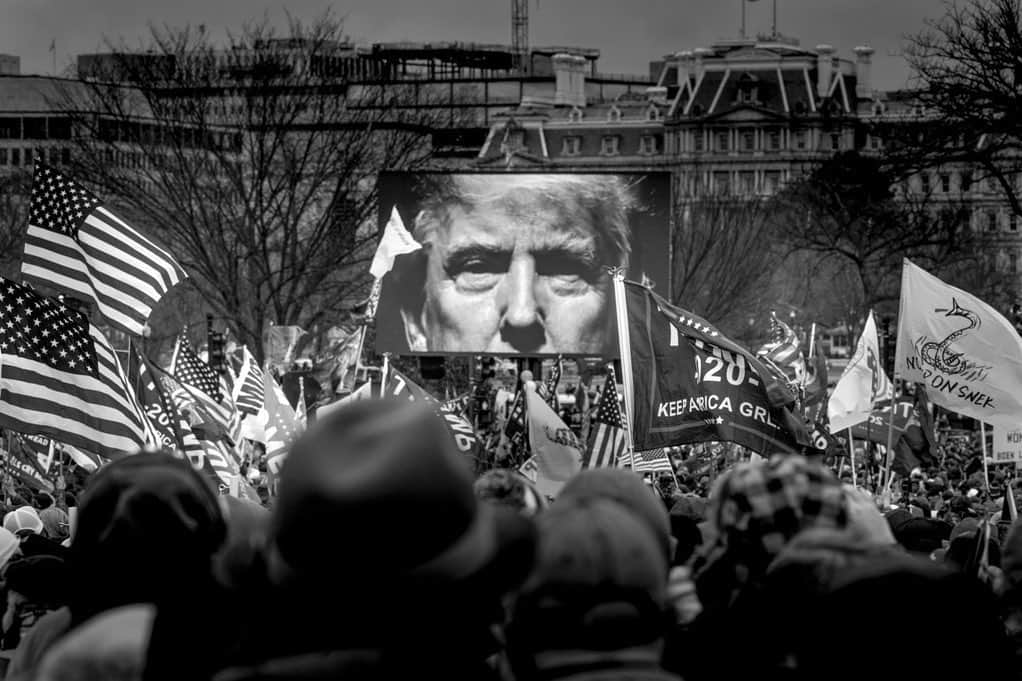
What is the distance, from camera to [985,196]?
A: 106812mm

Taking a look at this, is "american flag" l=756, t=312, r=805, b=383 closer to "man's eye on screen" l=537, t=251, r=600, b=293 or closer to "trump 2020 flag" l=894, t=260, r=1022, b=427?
"trump 2020 flag" l=894, t=260, r=1022, b=427

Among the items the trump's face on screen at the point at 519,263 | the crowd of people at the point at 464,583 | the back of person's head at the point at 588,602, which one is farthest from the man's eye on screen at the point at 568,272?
the back of person's head at the point at 588,602

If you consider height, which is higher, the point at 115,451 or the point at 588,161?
the point at 588,161

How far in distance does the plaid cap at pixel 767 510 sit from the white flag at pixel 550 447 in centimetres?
1012

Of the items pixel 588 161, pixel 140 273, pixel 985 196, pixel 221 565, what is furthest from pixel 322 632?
pixel 588 161

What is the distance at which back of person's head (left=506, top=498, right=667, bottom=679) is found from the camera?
421 cm

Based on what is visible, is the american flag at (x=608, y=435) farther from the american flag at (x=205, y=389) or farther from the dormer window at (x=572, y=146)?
the dormer window at (x=572, y=146)

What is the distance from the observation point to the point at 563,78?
6058 inches

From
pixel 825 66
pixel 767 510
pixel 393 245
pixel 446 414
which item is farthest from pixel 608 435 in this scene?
pixel 825 66

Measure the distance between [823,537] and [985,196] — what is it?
106 meters

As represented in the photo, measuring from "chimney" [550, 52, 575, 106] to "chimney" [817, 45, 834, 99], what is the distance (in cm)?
1897

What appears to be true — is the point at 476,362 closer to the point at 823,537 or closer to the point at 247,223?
the point at 247,223

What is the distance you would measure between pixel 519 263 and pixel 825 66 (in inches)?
4319

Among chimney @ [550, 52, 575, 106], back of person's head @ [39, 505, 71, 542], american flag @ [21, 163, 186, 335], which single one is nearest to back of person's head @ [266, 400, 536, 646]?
back of person's head @ [39, 505, 71, 542]
